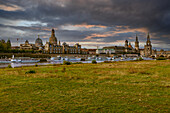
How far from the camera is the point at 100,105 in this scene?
7.80 metres

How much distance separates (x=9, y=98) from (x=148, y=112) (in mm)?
8251

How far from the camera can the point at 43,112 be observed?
6.91 meters

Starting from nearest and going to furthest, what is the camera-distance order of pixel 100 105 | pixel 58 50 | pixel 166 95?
pixel 100 105 < pixel 166 95 < pixel 58 50

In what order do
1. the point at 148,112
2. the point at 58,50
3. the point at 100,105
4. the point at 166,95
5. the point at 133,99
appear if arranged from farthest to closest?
the point at 58,50, the point at 166,95, the point at 133,99, the point at 100,105, the point at 148,112

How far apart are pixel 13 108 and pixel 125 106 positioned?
5.94 meters

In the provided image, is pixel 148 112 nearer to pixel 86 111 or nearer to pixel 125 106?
pixel 125 106

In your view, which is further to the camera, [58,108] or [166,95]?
[166,95]

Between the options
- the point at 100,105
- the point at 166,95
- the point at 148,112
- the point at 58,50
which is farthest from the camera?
the point at 58,50

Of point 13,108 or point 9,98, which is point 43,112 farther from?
point 9,98

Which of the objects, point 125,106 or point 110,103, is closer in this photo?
point 125,106

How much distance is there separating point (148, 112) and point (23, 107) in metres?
6.42

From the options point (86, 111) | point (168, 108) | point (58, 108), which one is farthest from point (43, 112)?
point (168, 108)

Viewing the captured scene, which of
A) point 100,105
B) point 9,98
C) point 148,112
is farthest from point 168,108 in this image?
point 9,98

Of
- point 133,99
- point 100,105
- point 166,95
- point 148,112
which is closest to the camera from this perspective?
point 148,112
